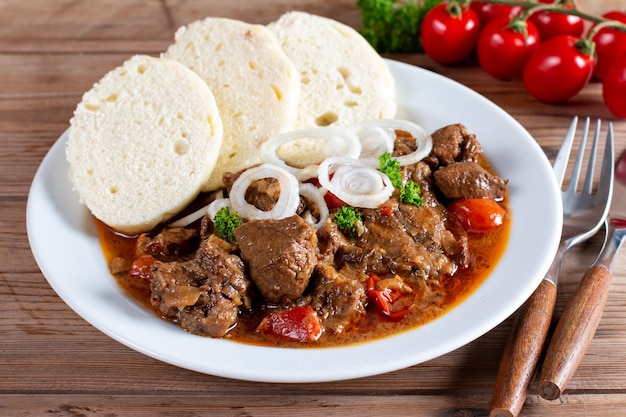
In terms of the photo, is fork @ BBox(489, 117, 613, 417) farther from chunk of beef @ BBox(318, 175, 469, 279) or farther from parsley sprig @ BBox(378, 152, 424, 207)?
parsley sprig @ BBox(378, 152, 424, 207)

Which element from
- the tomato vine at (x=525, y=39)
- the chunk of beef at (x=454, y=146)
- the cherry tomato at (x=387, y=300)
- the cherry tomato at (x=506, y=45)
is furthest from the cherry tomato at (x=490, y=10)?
the cherry tomato at (x=387, y=300)

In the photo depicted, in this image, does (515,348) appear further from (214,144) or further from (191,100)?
(191,100)

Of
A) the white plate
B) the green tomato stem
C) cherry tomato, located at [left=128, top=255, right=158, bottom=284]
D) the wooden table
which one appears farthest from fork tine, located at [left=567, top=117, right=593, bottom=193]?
cherry tomato, located at [left=128, top=255, right=158, bottom=284]

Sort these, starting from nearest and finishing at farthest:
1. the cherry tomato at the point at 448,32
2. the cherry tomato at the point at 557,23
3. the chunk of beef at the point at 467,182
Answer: the chunk of beef at the point at 467,182 → the cherry tomato at the point at 448,32 → the cherry tomato at the point at 557,23

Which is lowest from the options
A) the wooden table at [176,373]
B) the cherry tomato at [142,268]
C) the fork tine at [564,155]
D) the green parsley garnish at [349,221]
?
the wooden table at [176,373]

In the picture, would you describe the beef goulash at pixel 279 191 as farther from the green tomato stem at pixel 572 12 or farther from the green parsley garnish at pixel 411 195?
the green tomato stem at pixel 572 12

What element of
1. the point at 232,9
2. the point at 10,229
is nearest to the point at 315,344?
the point at 10,229

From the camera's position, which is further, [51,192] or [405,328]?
[51,192]
